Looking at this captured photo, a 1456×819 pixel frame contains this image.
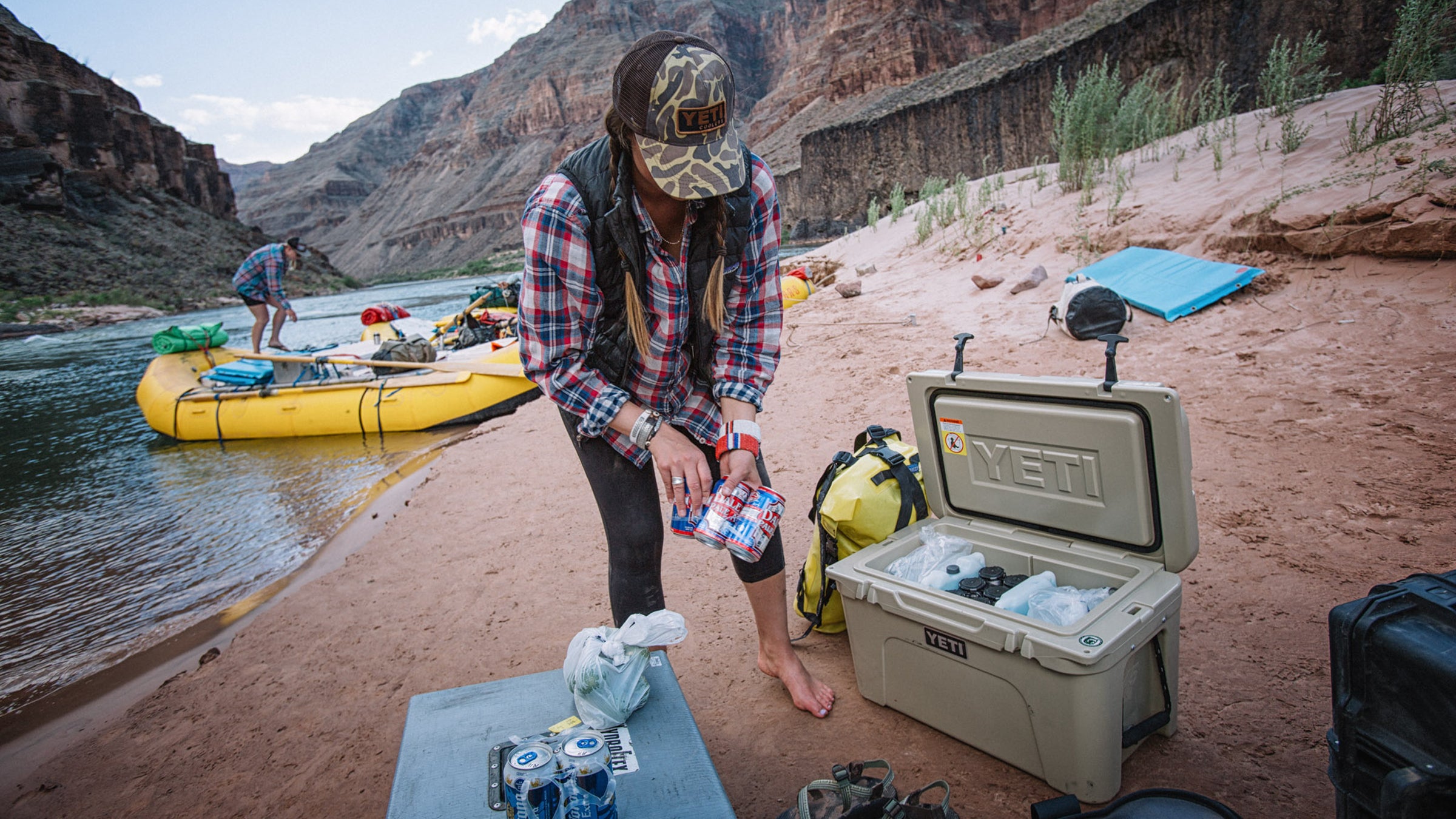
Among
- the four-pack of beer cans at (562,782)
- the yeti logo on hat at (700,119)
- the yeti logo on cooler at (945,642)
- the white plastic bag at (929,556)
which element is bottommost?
the yeti logo on cooler at (945,642)

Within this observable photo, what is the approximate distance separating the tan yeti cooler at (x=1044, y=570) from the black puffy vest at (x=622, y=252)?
2.28 ft

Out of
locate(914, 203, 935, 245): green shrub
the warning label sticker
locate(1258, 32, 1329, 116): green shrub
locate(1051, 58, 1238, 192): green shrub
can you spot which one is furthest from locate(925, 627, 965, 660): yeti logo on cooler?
locate(914, 203, 935, 245): green shrub

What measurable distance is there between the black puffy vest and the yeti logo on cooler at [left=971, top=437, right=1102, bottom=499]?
863mm

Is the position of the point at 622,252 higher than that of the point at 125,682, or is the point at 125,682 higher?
the point at 622,252

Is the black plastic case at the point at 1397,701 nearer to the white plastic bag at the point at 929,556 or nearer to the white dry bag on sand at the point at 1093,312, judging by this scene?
the white plastic bag at the point at 929,556

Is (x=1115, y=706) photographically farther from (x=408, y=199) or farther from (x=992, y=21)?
(x=408, y=199)

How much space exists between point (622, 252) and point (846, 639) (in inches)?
64.2

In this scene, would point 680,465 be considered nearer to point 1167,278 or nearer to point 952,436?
point 952,436

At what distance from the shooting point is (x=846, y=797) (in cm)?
141

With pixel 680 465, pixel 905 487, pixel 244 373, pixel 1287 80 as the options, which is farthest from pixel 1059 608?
pixel 244 373

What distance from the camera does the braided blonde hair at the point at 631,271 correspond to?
1.59 m

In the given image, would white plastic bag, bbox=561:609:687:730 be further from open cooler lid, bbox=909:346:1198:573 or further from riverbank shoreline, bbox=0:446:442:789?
riverbank shoreline, bbox=0:446:442:789

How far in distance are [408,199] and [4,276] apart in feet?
338

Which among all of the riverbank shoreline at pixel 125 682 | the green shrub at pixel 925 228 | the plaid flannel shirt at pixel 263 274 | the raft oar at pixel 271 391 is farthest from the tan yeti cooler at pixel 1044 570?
the plaid flannel shirt at pixel 263 274
